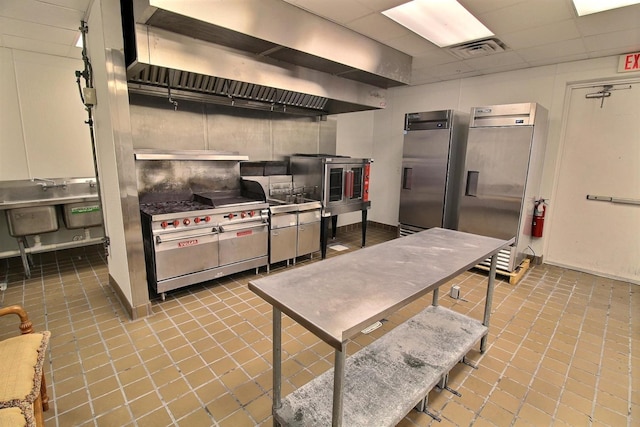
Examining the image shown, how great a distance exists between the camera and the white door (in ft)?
11.7

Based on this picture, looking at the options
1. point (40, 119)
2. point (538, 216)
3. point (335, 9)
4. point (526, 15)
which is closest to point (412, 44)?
point (526, 15)

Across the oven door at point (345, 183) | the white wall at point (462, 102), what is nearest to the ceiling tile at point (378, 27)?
the oven door at point (345, 183)

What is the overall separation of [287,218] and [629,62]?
4311 millimetres

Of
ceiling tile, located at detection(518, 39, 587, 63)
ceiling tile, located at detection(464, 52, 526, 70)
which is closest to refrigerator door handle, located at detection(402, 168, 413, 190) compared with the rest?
ceiling tile, located at detection(464, 52, 526, 70)

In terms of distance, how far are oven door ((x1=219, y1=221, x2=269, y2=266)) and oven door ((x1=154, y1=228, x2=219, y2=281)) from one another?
0.10 m

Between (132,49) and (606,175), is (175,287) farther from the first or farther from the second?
(606,175)

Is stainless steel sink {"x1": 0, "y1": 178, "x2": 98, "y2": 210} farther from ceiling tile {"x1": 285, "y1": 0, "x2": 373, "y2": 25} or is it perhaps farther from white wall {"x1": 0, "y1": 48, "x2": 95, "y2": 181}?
ceiling tile {"x1": 285, "y1": 0, "x2": 373, "y2": 25}

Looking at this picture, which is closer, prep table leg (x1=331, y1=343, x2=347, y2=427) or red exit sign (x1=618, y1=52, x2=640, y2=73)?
prep table leg (x1=331, y1=343, x2=347, y2=427)

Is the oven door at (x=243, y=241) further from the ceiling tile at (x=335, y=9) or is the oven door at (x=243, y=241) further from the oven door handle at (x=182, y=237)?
the ceiling tile at (x=335, y=9)

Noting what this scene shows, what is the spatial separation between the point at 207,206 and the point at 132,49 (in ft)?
5.11

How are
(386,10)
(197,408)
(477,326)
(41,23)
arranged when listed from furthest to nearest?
(41,23) → (386,10) → (477,326) → (197,408)

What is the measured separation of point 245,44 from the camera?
267 centimetres

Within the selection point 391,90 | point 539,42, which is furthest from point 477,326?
point 391,90

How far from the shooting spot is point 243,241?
3492 millimetres
